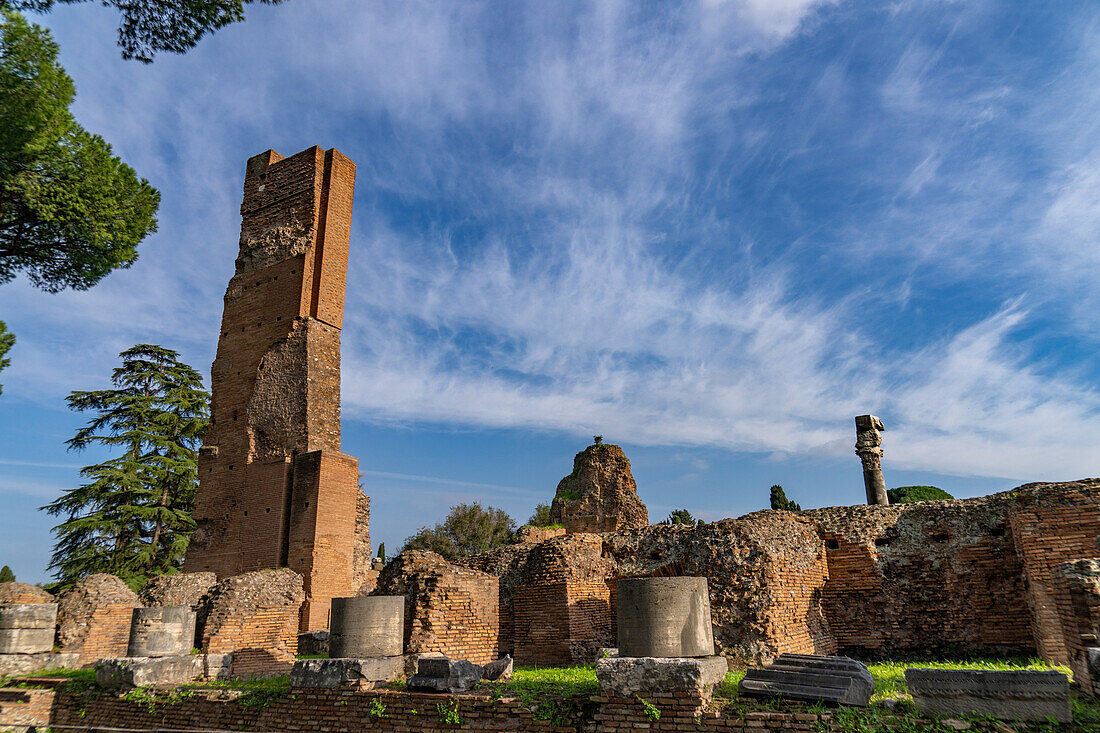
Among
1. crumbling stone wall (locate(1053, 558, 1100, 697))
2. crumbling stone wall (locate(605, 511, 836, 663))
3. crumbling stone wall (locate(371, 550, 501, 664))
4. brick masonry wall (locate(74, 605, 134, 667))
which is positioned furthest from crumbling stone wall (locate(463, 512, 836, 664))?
brick masonry wall (locate(74, 605, 134, 667))

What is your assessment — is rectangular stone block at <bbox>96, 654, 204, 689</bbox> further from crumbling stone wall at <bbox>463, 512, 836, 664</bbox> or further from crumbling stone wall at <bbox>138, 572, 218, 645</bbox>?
crumbling stone wall at <bbox>463, 512, 836, 664</bbox>

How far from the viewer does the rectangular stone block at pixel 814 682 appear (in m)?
5.14

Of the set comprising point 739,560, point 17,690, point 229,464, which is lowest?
point 17,690

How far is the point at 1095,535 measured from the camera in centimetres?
890

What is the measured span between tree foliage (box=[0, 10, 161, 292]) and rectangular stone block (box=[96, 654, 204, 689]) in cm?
813

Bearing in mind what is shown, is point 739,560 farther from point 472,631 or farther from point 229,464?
point 229,464

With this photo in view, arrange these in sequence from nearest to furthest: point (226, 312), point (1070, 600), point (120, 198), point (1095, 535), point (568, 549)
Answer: point (1070, 600) < point (1095, 535) < point (568, 549) < point (120, 198) < point (226, 312)

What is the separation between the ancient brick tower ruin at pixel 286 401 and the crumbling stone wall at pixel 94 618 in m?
2.79

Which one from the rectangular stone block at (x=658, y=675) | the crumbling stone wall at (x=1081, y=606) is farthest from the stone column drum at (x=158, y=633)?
the crumbling stone wall at (x=1081, y=606)

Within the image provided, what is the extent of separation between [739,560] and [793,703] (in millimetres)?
5002

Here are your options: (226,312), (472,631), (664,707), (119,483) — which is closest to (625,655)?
(664,707)

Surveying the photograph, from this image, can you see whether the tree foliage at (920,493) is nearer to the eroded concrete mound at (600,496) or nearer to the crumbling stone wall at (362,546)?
the eroded concrete mound at (600,496)

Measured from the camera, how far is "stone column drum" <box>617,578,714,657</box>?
19.6 ft

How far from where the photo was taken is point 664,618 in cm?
603
